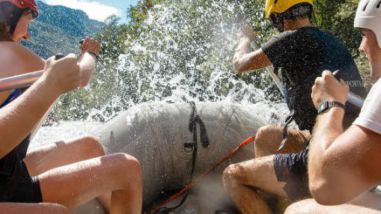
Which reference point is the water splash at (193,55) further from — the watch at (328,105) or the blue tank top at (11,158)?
the watch at (328,105)

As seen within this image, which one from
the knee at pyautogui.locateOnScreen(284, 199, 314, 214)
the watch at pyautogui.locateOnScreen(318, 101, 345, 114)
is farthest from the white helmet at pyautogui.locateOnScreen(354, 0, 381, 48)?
the knee at pyautogui.locateOnScreen(284, 199, 314, 214)

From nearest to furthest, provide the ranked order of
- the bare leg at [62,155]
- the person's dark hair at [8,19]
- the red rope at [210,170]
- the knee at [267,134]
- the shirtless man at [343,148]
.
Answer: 1. the shirtless man at [343,148]
2. the person's dark hair at [8,19]
3. the bare leg at [62,155]
4. the knee at [267,134]
5. the red rope at [210,170]

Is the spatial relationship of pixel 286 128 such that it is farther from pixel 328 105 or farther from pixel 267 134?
pixel 328 105

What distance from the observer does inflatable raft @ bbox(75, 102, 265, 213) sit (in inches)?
Result: 172

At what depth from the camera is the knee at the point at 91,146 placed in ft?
11.3

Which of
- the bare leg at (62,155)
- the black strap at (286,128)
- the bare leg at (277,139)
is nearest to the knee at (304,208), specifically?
the black strap at (286,128)

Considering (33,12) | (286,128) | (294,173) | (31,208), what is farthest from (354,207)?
(33,12)

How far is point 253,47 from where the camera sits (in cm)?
487

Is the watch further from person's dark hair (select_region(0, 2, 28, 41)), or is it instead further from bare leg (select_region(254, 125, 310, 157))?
person's dark hair (select_region(0, 2, 28, 41))

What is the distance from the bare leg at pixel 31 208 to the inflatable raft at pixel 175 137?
1794mm

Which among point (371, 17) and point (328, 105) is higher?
point (371, 17)

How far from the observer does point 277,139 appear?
158 inches

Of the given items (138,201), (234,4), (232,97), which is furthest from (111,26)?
(138,201)

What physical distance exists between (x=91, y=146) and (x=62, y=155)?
23cm
